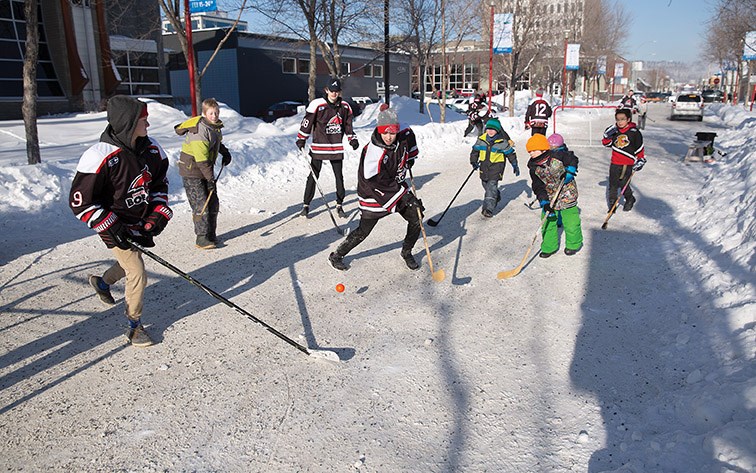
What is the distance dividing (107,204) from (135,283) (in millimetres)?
669

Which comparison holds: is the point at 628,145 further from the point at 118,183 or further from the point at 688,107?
the point at 688,107

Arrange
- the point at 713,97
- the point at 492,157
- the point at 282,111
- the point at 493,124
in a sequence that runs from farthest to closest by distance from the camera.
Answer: the point at 713,97 → the point at 282,111 → the point at 492,157 → the point at 493,124

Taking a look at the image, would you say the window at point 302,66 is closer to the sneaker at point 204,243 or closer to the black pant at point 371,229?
the sneaker at point 204,243

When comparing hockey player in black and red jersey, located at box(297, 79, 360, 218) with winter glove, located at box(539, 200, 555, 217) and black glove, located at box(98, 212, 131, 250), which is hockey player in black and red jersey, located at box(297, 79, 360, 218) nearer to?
winter glove, located at box(539, 200, 555, 217)

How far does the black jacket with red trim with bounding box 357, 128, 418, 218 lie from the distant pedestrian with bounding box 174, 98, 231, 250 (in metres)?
2.17

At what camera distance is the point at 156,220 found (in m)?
4.37

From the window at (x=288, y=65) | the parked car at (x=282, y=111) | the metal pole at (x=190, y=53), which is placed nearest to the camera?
the metal pole at (x=190, y=53)

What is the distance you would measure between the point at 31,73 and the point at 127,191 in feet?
23.8

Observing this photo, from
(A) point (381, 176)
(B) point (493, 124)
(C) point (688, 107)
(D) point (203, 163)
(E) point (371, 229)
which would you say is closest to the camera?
(A) point (381, 176)

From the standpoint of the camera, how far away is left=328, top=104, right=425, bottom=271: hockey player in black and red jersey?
18.5 ft

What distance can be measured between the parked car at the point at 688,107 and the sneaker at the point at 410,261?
31579mm

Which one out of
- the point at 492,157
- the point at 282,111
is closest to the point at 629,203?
the point at 492,157

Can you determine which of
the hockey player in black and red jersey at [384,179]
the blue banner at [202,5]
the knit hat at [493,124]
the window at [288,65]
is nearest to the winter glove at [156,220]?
the hockey player in black and red jersey at [384,179]

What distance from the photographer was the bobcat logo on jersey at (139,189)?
4203 millimetres
